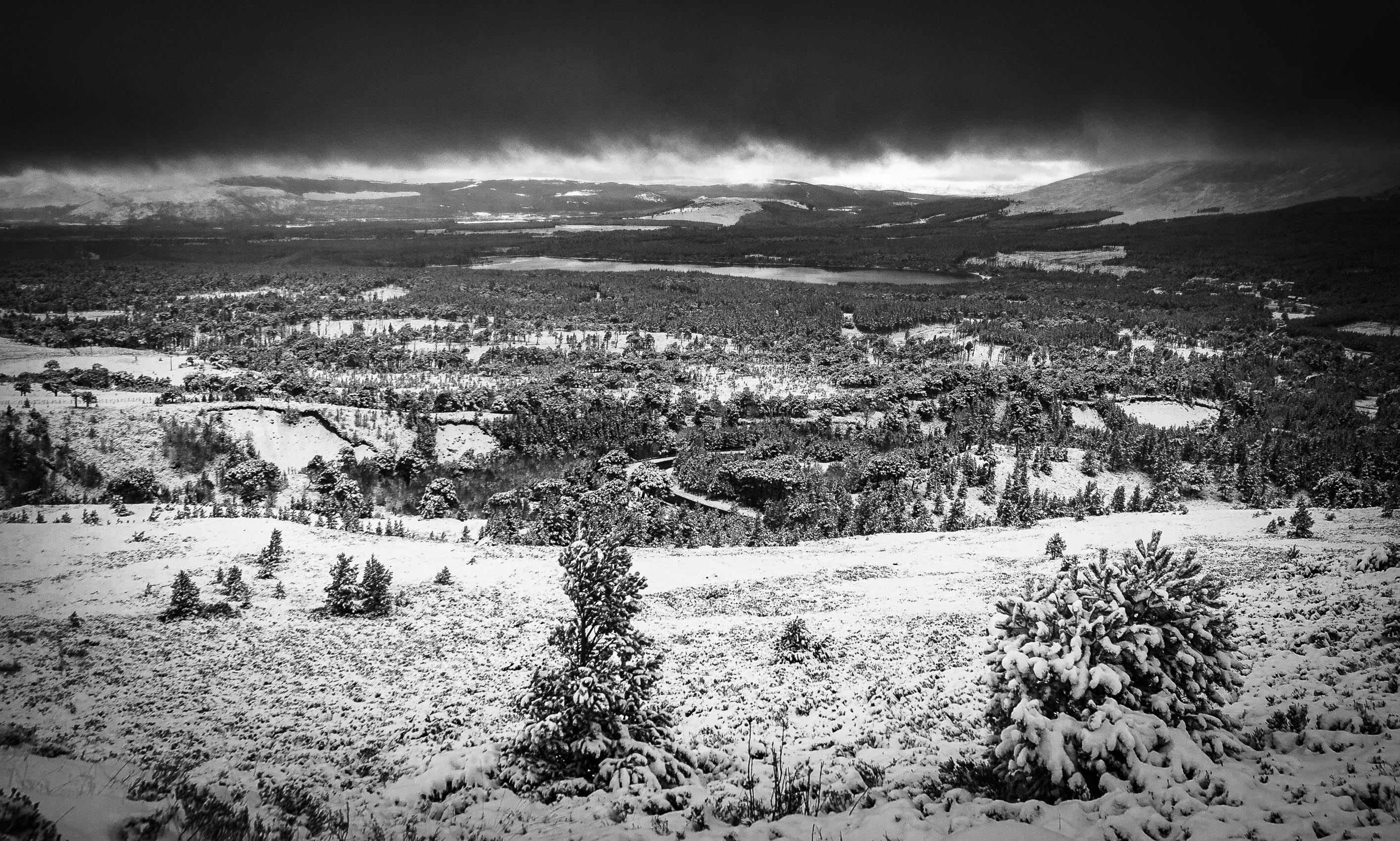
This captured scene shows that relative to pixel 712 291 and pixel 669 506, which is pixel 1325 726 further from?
pixel 712 291

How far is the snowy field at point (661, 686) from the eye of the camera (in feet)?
31.7

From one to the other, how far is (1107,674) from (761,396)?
270 feet

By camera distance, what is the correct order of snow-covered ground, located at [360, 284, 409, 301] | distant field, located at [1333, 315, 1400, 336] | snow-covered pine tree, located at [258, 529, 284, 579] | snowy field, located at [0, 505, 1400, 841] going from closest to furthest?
snowy field, located at [0, 505, 1400, 841]
snow-covered pine tree, located at [258, 529, 284, 579]
distant field, located at [1333, 315, 1400, 336]
snow-covered ground, located at [360, 284, 409, 301]

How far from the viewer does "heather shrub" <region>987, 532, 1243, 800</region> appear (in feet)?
32.0

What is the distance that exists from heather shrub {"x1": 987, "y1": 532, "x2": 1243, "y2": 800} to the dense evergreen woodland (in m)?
8.79

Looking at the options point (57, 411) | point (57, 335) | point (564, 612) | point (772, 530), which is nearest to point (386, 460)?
point (57, 411)

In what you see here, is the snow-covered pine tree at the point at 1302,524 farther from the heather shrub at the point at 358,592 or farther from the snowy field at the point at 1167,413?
the heather shrub at the point at 358,592

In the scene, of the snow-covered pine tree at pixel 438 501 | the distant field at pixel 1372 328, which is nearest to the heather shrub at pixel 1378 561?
the snow-covered pine tree at pixel 438 501

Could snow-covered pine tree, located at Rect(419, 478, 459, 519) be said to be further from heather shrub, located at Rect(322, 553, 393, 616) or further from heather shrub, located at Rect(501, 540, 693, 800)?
heather shrub, located at Rect(501, 540, 693, 800)

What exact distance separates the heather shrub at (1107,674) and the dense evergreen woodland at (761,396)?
28.8 feet

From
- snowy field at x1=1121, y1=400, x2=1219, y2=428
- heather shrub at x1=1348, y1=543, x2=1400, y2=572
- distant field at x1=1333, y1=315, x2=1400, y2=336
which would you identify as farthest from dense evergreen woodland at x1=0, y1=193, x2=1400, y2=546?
heather shrub at x1=1348, y1=543, x2=1400, y2=572

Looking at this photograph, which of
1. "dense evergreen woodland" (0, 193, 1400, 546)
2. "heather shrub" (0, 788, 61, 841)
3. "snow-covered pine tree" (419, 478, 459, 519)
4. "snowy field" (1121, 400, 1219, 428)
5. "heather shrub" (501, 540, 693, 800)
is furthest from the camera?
"snowy field" (1121, 400, 1219, 428)

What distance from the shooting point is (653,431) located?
254 feet

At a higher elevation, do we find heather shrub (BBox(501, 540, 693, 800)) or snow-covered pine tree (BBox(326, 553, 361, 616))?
heather shrub (BBox(501, 540, 693, 800))
